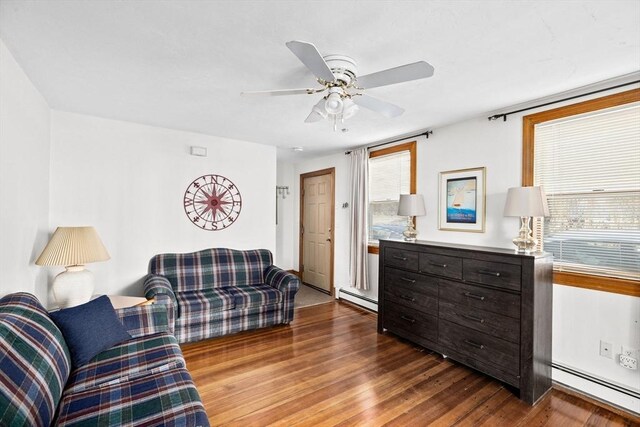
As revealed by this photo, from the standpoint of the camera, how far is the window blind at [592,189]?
7.32 feet

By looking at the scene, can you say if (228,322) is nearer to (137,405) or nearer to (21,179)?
(137,405)

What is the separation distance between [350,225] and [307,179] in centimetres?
161

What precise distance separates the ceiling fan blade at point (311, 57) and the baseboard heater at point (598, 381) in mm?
2833

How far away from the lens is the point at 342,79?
1.91 meters

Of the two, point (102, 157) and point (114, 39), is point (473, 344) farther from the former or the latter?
point (102, 157)

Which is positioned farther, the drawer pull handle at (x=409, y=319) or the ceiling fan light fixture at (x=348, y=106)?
the drawer pull handle at (x=409, y=319)

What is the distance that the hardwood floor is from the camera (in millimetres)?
2076

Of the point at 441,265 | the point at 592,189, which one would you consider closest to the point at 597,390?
the point at 441,265

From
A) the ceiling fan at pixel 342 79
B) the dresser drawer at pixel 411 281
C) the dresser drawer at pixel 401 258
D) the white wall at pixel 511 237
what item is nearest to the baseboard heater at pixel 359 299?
the white wall at pixel 511 237

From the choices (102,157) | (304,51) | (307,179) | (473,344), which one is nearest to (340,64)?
(304,51)

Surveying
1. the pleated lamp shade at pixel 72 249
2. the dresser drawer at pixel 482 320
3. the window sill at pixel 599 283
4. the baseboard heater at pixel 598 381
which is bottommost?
the baseboard heater at pixel 598 381

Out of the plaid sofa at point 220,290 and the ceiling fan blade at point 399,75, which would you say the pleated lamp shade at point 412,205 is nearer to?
the plaid sofa at point 220,290

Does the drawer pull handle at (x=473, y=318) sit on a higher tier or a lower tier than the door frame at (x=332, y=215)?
lower

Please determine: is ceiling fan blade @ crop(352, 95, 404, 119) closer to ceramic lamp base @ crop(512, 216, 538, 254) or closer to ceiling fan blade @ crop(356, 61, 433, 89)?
ceiling fan blade @ crop(356, 61, 433, 89)
